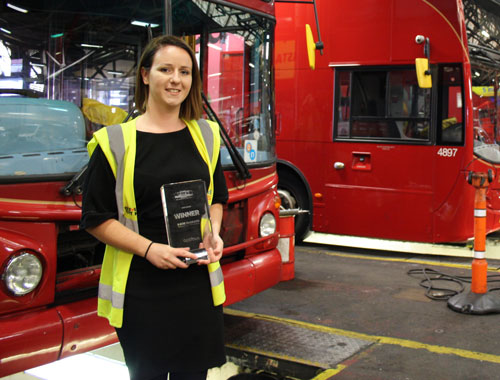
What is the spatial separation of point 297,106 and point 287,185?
110cm

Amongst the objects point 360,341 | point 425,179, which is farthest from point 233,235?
point 425,179

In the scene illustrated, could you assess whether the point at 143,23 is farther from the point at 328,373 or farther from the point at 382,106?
the point at 382,106

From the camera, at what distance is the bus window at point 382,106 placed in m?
7.82

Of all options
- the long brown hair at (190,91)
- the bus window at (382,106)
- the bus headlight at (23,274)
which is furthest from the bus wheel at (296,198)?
the long brown hair at (190,91)

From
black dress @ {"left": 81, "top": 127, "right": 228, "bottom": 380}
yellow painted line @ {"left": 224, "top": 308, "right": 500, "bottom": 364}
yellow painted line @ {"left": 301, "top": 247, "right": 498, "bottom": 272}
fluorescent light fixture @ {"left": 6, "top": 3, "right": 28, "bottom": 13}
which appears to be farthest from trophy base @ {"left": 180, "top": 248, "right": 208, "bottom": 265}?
yellow painted line @ {"left": 301, "top": 247, "right": 498, "bottom": 272}

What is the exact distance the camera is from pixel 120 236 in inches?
88.6

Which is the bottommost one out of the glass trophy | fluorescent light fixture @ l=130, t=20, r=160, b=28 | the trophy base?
the trophy base

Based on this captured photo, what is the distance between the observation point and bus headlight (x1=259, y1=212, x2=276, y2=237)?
492 cm

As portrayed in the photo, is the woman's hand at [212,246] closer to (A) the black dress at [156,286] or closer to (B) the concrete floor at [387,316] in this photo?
(A) the black dress at [156,286]

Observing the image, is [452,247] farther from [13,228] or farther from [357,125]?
[13,228]

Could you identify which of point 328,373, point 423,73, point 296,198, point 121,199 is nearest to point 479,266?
point 328,373

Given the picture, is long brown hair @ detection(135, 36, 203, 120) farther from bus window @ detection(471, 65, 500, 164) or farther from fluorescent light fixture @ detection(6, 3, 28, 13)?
bus window @ detection(471, 65, 500, 164)

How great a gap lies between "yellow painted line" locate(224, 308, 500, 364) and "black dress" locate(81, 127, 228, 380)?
9.34 ft

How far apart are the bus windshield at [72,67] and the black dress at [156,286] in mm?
1366
